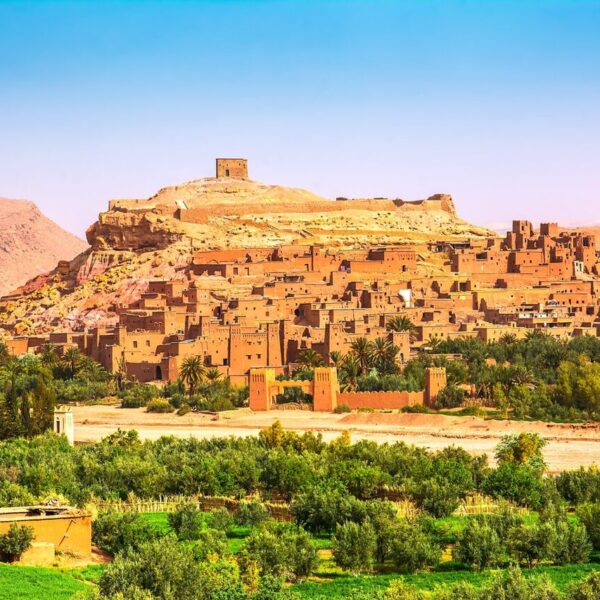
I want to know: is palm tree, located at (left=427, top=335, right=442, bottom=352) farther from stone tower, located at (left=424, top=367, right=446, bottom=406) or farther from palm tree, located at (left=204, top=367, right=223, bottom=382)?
palm tree, located at (left=204, top=367, right=223, bottom=382)

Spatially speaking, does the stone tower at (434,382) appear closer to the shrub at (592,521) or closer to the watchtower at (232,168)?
the shrub at (592,521)

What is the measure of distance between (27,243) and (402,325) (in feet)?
220

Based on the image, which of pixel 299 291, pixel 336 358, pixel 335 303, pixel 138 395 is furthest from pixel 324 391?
pixel 299 291

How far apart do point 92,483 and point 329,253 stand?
3073 cm

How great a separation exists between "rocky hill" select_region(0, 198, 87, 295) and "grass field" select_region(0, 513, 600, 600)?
7928 cm

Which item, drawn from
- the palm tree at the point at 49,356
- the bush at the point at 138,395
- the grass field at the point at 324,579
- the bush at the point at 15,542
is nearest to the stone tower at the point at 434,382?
the bush at the point at 138,395

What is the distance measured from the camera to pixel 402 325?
54000 mm

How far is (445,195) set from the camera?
8244 centimetres

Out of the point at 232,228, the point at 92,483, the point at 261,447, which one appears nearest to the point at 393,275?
the point at 232,228

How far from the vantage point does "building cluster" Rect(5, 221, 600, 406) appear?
5238cm

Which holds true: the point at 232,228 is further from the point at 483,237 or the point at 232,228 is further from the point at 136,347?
the point at 136,347

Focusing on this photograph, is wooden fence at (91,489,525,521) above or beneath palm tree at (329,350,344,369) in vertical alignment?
beneath

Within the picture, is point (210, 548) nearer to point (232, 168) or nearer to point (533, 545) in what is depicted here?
point (533, 545)

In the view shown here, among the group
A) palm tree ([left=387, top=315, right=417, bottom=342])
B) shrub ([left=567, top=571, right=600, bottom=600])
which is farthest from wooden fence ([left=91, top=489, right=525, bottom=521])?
palm tree ([left=387, top=315, right=417, bottom=342])
